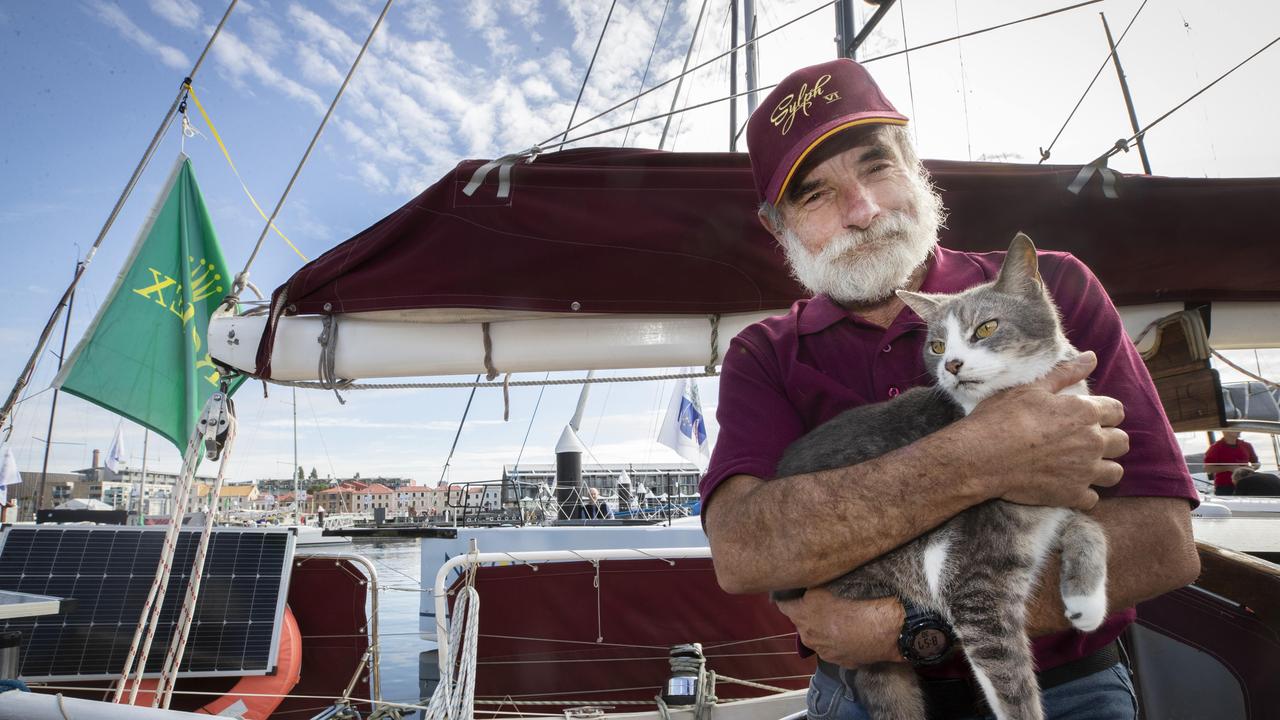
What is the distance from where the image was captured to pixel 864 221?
1.87m

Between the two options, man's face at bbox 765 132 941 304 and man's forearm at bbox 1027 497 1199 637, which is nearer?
man's forearm at bbox 1027 497 1199 637

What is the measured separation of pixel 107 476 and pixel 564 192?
267 ft

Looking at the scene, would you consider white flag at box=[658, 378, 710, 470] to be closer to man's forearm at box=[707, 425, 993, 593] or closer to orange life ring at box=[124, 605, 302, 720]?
orange life ring at box=[124, 605, 302, 720]

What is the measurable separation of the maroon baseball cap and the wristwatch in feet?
4.01

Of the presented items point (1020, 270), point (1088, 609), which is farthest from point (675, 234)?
point (1088, 609)

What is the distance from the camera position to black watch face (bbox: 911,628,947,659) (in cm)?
140

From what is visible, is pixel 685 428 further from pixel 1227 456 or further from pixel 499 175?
pixel 499 175

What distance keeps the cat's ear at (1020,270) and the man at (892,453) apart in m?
0.21

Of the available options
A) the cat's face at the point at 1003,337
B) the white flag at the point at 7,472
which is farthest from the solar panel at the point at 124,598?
the white flag at the point at 7,472

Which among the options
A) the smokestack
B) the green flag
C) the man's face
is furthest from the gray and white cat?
the smokestack

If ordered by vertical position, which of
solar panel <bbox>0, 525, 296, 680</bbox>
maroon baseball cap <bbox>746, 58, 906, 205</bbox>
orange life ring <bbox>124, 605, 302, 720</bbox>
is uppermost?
maroon baseball cap <bbox>746, 58, 906, 205</bbox>

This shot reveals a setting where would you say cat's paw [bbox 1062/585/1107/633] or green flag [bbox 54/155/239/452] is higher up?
green flag [bbox 54/155/239/452]

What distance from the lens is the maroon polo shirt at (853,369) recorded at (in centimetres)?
150

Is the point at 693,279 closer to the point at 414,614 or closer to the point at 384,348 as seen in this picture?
the point at 384,348
